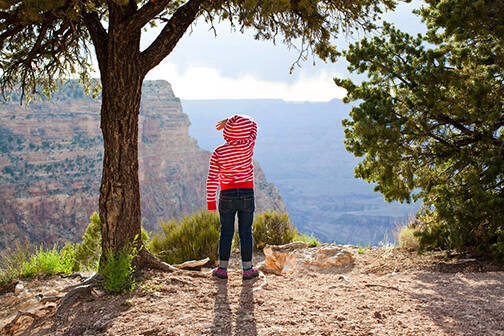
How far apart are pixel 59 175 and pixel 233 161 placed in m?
50.1

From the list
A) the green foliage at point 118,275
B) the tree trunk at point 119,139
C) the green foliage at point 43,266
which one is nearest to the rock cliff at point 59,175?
the green foliage at point 43,266

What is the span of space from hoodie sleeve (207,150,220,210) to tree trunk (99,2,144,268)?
874 mm

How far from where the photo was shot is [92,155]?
53.1 m

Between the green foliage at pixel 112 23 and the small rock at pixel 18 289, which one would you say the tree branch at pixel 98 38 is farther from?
the small rock at pixel 18 289

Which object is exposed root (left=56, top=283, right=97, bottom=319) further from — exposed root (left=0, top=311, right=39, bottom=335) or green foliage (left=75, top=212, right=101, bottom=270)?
green foliage (left=75, top=212, right=101, bottom=270)

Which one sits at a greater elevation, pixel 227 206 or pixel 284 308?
pixel 227 206

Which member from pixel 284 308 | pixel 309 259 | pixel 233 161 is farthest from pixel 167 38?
pixel 309 259

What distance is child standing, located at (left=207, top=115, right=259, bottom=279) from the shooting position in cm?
431

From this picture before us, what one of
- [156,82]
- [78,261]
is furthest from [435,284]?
[156,82]

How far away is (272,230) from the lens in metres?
9.34

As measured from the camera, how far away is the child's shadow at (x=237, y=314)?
311cm

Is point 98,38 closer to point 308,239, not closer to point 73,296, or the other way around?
point 73,296

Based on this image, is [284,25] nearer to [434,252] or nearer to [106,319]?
[434,252]

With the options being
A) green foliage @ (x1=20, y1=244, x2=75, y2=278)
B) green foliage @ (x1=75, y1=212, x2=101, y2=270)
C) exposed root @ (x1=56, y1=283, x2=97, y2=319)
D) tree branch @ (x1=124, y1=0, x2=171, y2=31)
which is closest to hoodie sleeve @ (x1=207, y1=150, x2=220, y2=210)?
exposed root @ (x1=56, y1=283, x2=97, y2=319)
